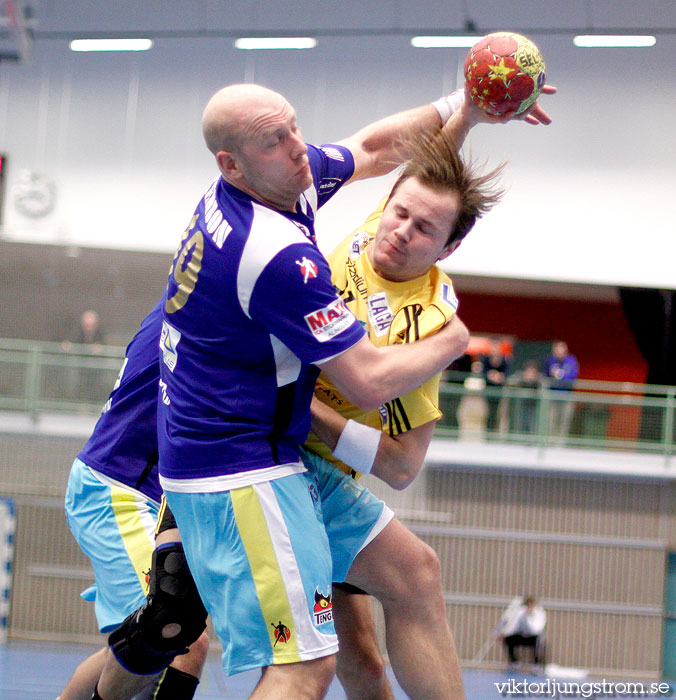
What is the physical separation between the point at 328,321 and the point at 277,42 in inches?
600

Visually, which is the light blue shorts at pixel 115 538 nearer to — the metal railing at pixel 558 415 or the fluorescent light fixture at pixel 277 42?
the metal railing at pixel 558 415

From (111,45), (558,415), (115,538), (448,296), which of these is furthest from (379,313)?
(111,45)

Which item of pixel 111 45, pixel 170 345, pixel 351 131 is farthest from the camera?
pixel 111 45

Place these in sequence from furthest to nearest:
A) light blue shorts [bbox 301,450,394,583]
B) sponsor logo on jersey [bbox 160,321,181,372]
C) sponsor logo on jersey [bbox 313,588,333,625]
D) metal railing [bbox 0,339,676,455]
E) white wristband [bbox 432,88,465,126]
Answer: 1. metal railing [bbox 0,339,676,455]
2. white wristband [bbox 432,88,465,126]
3. light blue shorts [bbox 301,450,394,583]
4. sponsor logo on jersey [bbox 160,321,181,372]
5. sponsor logo on jersey [bbox 313,588,333,625]

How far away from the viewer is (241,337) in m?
2.58

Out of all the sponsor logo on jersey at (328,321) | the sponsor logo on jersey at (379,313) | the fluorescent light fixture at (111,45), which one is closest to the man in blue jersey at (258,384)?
the sponsor logo on jersey at (328,321)

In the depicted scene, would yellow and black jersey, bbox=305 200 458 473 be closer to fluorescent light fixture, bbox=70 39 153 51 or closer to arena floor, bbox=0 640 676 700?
arena floor, bbox=0 640 676 700

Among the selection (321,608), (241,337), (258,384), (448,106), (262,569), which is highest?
(448,106)

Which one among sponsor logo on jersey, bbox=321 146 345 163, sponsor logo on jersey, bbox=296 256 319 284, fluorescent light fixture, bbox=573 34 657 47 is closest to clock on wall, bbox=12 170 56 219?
fluorescent light fixture, bbox=573 34 657 47

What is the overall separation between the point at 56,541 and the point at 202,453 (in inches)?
504

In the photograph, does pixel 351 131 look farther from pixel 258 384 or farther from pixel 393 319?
pixel 258 384

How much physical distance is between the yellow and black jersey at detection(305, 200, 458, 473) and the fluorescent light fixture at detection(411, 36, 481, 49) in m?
13.9

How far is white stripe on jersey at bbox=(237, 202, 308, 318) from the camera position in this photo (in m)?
2.50

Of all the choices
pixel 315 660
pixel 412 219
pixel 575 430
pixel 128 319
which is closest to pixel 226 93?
pixel 412 219
